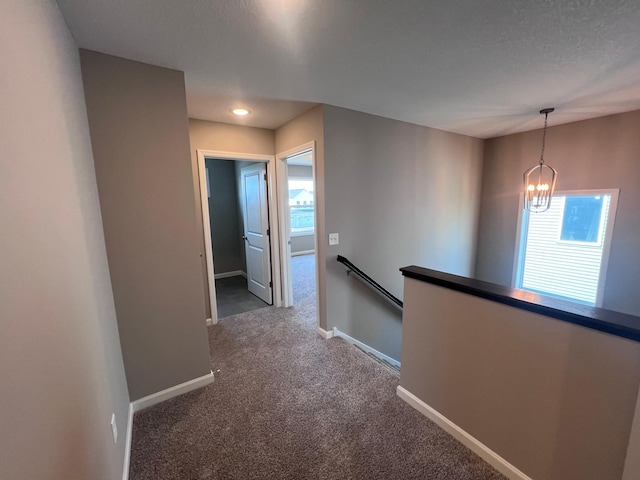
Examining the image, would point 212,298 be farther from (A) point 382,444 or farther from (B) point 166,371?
(A) point 382,444

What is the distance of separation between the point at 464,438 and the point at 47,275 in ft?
7.36

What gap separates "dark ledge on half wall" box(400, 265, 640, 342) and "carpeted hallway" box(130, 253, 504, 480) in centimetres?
100

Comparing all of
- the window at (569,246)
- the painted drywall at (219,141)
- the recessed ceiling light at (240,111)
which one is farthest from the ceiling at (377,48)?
the window at (569,246)

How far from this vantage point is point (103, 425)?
1.24 metres

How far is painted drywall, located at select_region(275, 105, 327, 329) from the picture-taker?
2.71 metres

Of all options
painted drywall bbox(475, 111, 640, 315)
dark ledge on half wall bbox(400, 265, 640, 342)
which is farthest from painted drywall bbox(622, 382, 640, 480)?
painted drywall bbox(475, 111, 640, 315)

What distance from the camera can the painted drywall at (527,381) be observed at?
1149 mm

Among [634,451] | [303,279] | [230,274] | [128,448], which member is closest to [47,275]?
[128,448]

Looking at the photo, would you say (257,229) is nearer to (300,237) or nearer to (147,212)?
(147,212)

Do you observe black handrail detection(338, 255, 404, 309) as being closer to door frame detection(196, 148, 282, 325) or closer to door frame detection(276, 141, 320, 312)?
door frame detection(276, 141, 320, 312)

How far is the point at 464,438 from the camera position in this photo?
169 cm

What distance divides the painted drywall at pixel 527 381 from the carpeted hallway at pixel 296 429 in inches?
10.7

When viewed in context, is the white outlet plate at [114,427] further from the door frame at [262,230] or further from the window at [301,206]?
the window at [301,206]

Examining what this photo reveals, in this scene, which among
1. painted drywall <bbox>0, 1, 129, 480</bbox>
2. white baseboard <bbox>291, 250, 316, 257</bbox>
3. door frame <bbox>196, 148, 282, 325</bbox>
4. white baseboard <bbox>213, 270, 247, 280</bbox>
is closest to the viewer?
painted drywall <bbox>0, 1, 129, 480</bbox>
